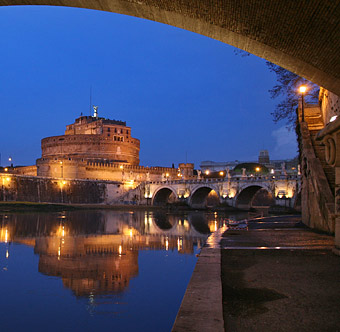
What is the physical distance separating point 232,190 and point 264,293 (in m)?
49.5

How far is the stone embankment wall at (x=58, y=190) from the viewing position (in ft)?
171

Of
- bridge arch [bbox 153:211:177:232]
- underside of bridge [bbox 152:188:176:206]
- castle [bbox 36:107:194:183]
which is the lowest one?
bridge arch [bbox 153:211:177:232]

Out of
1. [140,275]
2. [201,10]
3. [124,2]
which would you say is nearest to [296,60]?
[201,10]

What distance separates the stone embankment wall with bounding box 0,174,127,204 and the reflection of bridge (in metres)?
7.37

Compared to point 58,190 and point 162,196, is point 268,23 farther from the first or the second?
point 162,196

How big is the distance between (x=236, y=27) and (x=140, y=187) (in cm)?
6425

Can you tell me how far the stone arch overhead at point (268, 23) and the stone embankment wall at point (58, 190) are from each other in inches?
2009

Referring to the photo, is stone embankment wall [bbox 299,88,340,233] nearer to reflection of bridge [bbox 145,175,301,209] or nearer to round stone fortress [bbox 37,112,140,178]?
reflection of bridge [bbox 145,175,301,209]

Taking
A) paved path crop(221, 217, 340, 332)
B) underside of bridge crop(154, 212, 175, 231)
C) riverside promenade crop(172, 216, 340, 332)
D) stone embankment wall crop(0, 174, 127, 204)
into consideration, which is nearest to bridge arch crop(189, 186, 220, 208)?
stone embankment wall crop(0, 174, 127, 204)

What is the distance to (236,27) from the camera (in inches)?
222

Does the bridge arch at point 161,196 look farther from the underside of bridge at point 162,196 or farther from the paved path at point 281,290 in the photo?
the paved path at point 281,290

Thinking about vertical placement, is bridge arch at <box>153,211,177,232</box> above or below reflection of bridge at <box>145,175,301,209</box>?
below

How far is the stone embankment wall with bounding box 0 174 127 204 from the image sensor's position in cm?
5216

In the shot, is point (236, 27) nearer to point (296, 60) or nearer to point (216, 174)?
point (296, 60)
